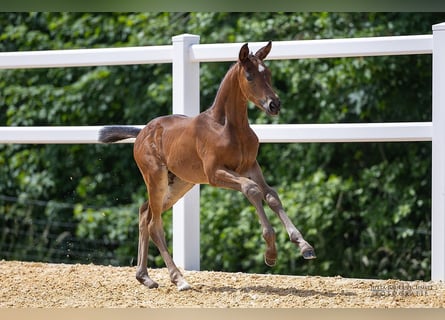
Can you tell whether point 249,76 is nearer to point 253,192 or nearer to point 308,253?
A: point 253,192

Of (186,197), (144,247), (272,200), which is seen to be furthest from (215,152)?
(186,197)

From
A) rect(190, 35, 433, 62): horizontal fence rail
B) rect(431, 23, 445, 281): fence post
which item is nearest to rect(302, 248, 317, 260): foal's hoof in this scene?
rect(431, 23, 445, 281): fence post

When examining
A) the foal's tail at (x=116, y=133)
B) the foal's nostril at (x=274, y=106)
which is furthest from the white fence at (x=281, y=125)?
the foal's nostril at (x=274, y=106)

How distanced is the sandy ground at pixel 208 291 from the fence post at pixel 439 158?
207 millimetres

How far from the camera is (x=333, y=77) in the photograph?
10.3 meters

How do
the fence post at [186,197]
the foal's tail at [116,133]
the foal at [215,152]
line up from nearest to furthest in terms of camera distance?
the foal at [215,152]
the foal's tail at [116,133]
the fence post at [186,197]

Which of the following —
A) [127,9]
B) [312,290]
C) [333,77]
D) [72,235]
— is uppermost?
[333,77]

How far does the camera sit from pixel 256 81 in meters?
4.70

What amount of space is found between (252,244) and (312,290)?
17.6 ft

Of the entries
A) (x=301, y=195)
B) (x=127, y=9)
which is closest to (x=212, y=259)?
(x=301, y=195)

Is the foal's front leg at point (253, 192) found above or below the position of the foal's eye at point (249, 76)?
below

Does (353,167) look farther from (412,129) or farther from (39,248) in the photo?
(412,129)

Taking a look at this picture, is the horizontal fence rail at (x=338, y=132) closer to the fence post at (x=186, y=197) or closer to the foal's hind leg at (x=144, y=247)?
the fence post at (x=186, y=197)

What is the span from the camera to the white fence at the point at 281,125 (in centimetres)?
550
